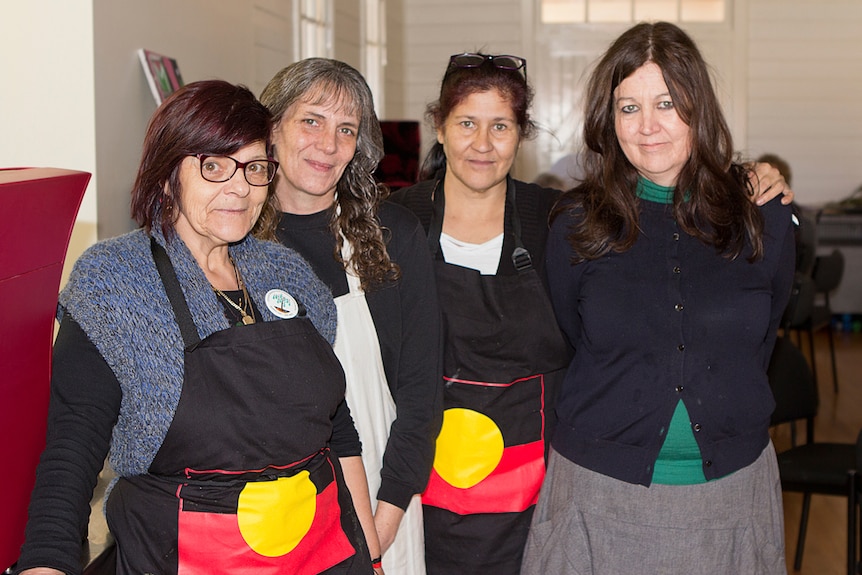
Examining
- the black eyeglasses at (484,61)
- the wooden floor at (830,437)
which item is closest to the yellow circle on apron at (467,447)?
the black eyeglasses at (484,61)

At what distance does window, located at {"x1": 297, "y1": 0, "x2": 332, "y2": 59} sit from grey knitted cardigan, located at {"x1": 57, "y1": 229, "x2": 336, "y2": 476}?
4598mm

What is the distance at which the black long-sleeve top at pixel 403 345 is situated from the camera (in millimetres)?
1916

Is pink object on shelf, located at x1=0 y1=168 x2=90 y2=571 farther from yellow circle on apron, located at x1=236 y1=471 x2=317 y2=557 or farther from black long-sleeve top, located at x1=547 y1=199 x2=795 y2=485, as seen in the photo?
black long-sleeve top, located at x1=547 y1=199 x2=795 y2=485

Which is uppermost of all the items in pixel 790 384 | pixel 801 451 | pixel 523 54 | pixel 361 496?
pixel 523 54

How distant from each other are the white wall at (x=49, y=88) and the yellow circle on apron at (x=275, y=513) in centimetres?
165

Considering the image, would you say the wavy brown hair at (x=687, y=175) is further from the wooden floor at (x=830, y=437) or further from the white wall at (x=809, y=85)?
the white wall at (x=809, y=85)

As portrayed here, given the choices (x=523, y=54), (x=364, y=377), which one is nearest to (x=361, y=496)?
(x=364, y=377)

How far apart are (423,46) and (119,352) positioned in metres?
8.43

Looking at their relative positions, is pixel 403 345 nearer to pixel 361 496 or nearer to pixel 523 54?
pixel 361 496

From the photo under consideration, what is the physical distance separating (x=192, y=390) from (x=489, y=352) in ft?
3.02

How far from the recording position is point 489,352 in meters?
2.12

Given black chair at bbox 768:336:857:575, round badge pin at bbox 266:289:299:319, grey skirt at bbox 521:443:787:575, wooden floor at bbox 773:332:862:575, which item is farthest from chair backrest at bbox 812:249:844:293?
round badge pin at bbox 266:289:299:319

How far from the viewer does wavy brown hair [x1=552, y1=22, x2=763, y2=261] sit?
1.86 meters

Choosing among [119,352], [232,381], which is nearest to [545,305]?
[232,381]
